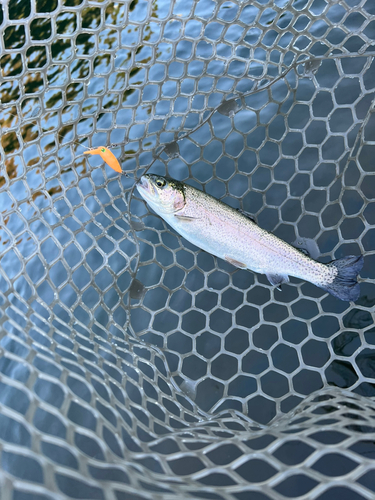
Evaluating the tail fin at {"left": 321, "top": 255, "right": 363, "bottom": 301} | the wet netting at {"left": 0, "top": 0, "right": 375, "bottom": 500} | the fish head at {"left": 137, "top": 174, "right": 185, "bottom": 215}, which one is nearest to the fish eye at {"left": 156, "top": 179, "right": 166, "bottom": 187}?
the fish head at {"left": 137, "top": 174, "right": 185, "bottom": 215}

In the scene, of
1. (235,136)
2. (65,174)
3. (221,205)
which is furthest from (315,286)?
(65,174)

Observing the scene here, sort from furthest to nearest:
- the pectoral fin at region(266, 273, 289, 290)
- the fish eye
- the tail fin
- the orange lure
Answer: the orange lure → the fish eye → the pectoral fin at region(266, 273, 289, 290) → the tail fin

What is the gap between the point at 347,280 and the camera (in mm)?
3904

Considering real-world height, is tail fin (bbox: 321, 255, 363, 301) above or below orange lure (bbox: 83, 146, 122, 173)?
below

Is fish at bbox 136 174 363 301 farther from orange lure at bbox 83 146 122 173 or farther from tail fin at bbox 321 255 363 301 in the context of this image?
orange lure at bbox 83 146 122 173

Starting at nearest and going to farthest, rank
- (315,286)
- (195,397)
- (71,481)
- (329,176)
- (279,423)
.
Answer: (279,423) → (71,481) → (195,397) → (315,286) → (329,176)

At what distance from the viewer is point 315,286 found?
4.40 metres

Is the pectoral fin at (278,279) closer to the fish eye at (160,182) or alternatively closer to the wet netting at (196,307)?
the wet netting at (196,307)

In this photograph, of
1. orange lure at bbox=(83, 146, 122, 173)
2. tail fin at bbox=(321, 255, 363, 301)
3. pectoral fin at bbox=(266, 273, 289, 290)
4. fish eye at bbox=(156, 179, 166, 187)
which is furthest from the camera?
orange lure at bbox=(83, 146, 122, 173)

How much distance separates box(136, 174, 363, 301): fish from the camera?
395 cm

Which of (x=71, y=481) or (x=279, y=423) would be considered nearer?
(x=279, y=423)

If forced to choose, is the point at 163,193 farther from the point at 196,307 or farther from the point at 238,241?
the point at 196,307

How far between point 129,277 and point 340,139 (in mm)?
3551

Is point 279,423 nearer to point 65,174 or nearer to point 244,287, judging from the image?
point 244,287
